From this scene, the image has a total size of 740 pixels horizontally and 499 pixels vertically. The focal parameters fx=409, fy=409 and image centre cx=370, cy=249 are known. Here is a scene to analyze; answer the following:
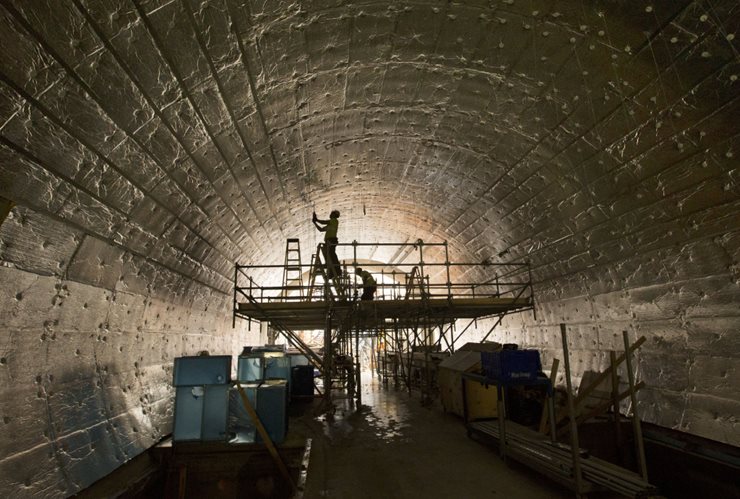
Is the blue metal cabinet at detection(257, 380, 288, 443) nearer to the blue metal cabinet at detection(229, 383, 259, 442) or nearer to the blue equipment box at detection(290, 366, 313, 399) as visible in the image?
the blue metal cabinet at detection(229, 383, 259, 442)

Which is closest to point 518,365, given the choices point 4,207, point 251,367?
point 4,207

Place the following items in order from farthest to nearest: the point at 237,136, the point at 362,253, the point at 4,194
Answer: the point at 362,253 → the point at 237,136 → the point at 4,194

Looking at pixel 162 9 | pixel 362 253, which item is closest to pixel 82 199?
pixel 162 9

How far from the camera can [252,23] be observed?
4.72 metres

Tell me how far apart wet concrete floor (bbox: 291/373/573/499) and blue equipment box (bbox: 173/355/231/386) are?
85.6 inches

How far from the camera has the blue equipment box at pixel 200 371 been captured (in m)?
7.48

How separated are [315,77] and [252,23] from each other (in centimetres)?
140

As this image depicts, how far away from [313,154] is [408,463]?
5939 millimetres

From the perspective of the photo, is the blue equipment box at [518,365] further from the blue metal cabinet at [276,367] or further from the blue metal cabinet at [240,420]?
the blue metal cabinet at [276,367]

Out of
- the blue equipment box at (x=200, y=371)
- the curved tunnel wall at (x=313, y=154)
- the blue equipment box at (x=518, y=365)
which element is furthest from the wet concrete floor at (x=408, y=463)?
the curved tunnel wall at (x=313, y=154)

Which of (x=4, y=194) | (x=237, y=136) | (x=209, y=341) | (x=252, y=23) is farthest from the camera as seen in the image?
(x=209, y=341)

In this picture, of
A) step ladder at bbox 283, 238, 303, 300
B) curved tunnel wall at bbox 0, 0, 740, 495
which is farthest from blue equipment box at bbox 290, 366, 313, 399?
curved tunnel wall at bbox 0, 0, 740, 495

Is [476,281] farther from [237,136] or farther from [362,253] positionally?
[237,136]

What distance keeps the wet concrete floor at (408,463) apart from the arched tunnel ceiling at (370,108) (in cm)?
432
